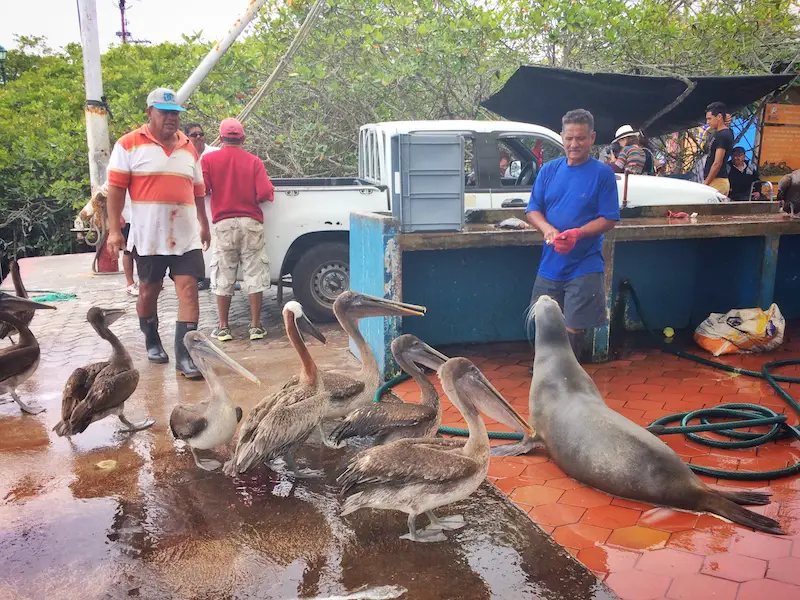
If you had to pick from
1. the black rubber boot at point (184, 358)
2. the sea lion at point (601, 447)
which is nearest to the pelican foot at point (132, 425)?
the black rubber boot at point (184, 358)

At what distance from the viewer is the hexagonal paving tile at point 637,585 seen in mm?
2943

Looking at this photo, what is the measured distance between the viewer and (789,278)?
7691 millimetres

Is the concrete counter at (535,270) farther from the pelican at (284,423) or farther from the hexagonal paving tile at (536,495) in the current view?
the hexagonal paving tile at (536,495)

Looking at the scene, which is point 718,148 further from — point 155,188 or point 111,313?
point 111,313

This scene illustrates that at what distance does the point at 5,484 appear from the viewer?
409cm

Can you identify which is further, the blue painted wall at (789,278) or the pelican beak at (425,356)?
the blue painted wall at (789,278)

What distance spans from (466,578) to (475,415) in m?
0.85

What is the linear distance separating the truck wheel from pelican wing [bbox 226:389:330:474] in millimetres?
3699

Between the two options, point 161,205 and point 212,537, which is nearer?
point 212,537

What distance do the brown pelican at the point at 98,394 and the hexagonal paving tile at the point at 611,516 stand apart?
10.4 feet

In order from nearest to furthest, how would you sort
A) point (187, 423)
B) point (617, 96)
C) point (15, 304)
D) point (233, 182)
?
1. point (187, 423)
2. point (15, 304)
3. point (233, 182)
4. point (617, 96)

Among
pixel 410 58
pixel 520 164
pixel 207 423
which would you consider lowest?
pixel 207 423

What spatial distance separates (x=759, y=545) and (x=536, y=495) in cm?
113

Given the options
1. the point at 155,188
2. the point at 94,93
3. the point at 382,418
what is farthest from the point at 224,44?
the point at 382,418
